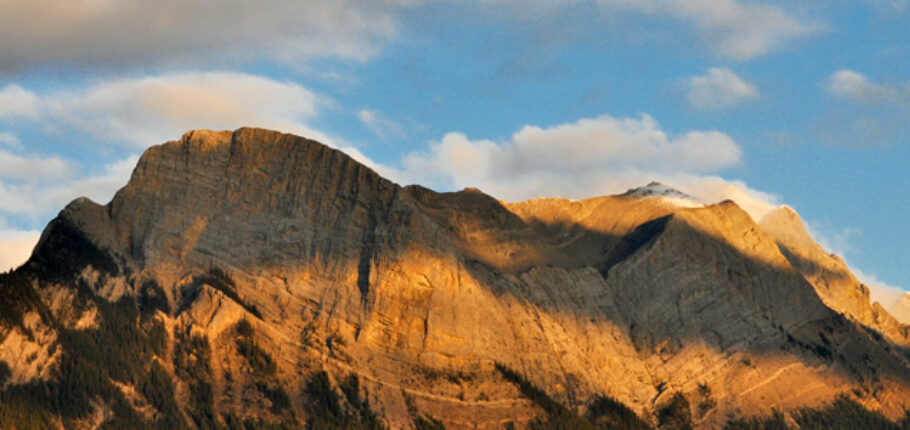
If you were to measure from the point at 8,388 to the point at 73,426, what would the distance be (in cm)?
755

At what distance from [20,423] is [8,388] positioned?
21.8ft

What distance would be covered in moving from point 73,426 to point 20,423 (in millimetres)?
6469

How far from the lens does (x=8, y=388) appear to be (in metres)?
199

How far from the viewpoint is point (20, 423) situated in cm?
19388

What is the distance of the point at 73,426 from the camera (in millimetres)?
198750
